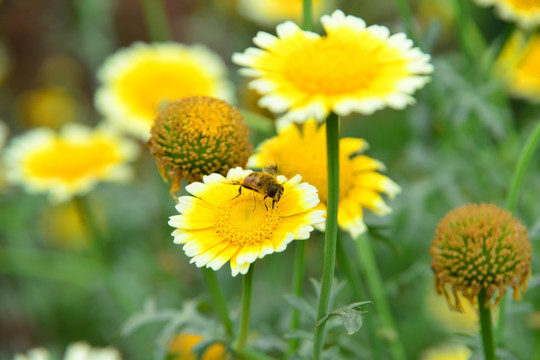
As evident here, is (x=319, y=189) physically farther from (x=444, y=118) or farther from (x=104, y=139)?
(x=104, y=139)

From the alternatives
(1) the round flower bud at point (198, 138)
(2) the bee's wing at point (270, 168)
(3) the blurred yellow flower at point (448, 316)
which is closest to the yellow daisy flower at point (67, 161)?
(1) the round flower bud at point (198, 138)

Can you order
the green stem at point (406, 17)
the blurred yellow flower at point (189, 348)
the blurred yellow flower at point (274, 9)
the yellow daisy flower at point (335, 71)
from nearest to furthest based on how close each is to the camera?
the yellow daisy flower at point (335, 71), the green stem at point (406, 17), the blurred yellow flower at point (189, 348), the blurred yellow flower at point (274, 9)

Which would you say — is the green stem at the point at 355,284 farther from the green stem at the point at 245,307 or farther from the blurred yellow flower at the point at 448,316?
the blurred yellow flower at the point at 448,316

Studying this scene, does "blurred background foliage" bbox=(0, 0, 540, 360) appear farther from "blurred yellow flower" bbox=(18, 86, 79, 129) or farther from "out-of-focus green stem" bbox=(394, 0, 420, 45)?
"out-of-focus green stem" bbox=(394, 0, 420, 45)

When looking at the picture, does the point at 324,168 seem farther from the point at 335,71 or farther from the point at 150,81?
the point at 150,81

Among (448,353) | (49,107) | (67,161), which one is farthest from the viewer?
(49,107)

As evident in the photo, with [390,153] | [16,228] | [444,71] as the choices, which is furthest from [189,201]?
[390,153]

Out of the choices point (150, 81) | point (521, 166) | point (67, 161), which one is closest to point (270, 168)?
point (521, 166)
